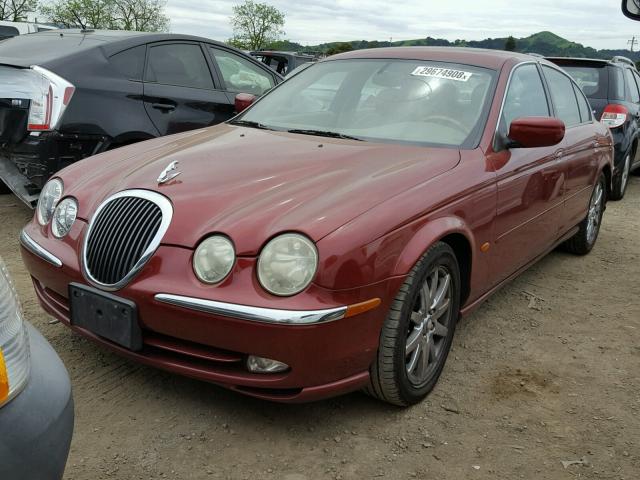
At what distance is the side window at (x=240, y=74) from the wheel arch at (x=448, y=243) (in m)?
3.62

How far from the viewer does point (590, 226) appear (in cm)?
516

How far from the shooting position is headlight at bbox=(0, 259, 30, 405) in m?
1.33

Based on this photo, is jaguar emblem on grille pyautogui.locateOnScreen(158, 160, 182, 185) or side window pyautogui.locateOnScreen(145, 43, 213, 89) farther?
side window pyautogui.locateOnScreen(145, 43, 213, 89)

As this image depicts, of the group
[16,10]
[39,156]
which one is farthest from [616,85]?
[16,10]

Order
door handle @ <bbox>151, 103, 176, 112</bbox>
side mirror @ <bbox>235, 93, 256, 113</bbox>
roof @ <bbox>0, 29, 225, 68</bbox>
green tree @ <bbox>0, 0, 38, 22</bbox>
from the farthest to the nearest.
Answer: green tree @ <bbox>0, 0, 38, 22</bbox>
door handle @ <bbox>151, 103, 176, 112</bbox>
roof @ <bbox>0, 29, 225, 68</bbox>
side mirror @ <bbox>235, 93, 256, 113</bbox>

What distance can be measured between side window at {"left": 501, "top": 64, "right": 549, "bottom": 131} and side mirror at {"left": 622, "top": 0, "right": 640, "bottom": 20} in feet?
2.12

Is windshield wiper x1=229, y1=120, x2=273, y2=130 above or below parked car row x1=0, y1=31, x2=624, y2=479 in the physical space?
above

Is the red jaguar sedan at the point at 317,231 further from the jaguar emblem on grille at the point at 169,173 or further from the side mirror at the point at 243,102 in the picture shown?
the side mirror at the point at 243,102

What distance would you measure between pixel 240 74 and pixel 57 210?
3697 millimetres

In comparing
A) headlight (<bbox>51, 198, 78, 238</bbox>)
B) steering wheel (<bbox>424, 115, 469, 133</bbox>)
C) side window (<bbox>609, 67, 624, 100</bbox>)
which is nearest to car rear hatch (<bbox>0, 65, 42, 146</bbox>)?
headlight (<bbox>51, 198, 78, 238</bbox>)

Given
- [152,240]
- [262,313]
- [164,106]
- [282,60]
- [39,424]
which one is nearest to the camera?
[39,424]

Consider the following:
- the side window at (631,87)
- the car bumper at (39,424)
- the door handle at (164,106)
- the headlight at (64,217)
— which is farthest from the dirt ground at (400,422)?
the side window at (631,87)

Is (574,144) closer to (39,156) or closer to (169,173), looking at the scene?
(169,173)

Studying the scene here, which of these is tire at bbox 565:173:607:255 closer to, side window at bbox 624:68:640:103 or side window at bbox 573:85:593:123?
side window at bbox 573:85:593:123
